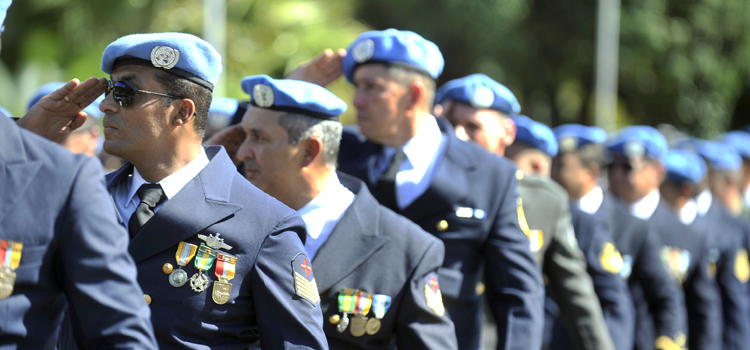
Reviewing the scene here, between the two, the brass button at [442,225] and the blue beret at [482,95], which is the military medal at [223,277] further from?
the blue beret at [482,95]

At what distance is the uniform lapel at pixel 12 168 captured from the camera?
6.51 ft

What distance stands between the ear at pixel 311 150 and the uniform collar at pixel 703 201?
4903 millimetres

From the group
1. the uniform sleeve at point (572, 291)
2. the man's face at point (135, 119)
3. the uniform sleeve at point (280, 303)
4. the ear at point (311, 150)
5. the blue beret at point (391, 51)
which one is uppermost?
the blue beret at point (391, 51)

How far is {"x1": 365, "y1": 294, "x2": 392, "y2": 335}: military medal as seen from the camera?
3.31 m

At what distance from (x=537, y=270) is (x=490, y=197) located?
16.0 inches

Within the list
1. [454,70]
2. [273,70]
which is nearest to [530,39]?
[454,70]

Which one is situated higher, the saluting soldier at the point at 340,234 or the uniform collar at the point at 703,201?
the saluting soldier at the point at 340,234

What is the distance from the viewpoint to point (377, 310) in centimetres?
333

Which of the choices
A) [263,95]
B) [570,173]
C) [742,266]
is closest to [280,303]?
[263,95]

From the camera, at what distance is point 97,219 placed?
2014mm

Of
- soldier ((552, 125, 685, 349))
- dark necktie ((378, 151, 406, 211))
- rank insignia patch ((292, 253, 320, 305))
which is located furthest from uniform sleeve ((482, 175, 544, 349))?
soldier ((552, 125, 685, 349))

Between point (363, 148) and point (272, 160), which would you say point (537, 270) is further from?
point (272, 160)

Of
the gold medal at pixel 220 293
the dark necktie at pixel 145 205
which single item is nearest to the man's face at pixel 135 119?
the dark necktie at pixel 145 205

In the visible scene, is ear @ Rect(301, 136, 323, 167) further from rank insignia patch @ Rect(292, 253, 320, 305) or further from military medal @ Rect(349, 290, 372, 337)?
rank insignia patch @ Rect(292, 253, 320, 305)
